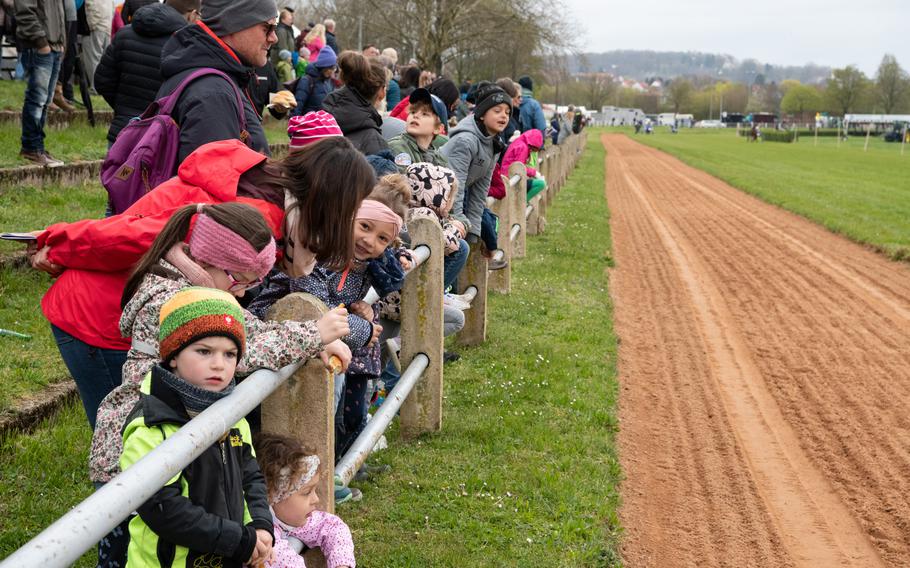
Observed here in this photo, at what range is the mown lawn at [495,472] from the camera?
451 cm

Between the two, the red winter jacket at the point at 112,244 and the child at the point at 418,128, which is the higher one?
the child at the point at 418,128

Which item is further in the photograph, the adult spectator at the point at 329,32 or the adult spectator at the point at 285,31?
the adult spectator at the point at 329,32

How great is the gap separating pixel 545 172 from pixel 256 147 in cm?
1484

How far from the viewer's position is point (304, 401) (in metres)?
3.26

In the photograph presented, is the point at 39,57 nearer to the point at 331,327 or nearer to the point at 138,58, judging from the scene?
the point at 138,58

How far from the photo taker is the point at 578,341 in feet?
29.4

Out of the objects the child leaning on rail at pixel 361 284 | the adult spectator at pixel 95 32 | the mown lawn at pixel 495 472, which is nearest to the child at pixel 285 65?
the adult spectator at pixel 95 32

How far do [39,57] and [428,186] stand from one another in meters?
4.88

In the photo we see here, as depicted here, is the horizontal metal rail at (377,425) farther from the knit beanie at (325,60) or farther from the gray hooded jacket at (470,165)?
the knit beanie at (325,60)

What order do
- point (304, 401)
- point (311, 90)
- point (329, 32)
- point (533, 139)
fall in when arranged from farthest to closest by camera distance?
point (329, 32)
point (533, 139)
point (311, 90)
point (304, 401)

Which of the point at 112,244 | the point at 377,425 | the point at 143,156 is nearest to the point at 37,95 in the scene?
the point at 143,156

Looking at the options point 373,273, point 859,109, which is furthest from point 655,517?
point 859,109

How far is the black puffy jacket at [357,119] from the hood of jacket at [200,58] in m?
1.62

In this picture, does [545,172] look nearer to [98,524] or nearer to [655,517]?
[655,517]
